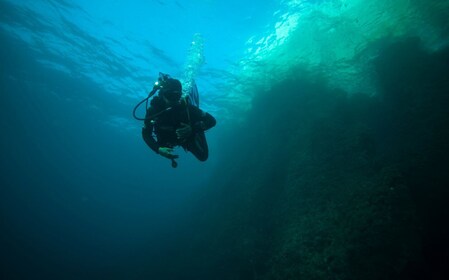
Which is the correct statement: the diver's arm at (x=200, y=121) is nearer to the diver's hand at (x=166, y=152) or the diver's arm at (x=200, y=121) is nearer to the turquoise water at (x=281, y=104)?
the diver's hand at (x=166, y=152)

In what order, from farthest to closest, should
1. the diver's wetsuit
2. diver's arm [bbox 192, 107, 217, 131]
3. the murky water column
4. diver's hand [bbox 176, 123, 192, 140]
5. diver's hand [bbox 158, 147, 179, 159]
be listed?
the murky water column
diver's arm [bbox 192, 107, 217, 131]
the diver's wetsuit
diver's hand [bbox 158, 147, 179, 159]
diver's hand [bbox 176, 123, 192, 140]

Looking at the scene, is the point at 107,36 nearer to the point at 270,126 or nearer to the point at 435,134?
the point at 270,126

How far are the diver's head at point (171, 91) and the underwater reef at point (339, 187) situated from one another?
18.2 ft

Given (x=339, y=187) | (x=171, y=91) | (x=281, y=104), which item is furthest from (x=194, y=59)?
(x=171, y=91)

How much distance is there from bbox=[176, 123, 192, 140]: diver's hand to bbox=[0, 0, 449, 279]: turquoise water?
4.96 metres

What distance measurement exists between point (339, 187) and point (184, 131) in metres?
6.01

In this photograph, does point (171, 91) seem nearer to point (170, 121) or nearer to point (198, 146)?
point (170, 121)

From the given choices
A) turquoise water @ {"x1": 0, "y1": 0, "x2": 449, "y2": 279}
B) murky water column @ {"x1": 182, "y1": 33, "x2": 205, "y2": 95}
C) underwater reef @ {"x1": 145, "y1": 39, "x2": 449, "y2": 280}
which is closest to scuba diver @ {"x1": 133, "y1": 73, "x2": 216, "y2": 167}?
underwater reef @ {"x1": 145, "y1": 39, "x2": 449, "y2": 280}

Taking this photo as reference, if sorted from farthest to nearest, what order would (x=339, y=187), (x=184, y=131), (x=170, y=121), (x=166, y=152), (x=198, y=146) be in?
(x=339, y=187) → (x=198, y=146) → (x=170, y=121) → (x=166, y=152) → (x=184, y=131)

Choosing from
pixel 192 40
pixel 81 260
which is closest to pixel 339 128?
pixel 192 40

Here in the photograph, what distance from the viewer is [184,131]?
498 cm

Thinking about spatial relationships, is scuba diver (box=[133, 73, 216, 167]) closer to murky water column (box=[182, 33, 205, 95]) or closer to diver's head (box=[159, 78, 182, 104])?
diver's head (box=[159, 78, 182, 104])

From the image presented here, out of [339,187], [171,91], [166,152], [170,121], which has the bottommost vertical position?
[339,187]

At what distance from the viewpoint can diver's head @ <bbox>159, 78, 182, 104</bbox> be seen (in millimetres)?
5070
